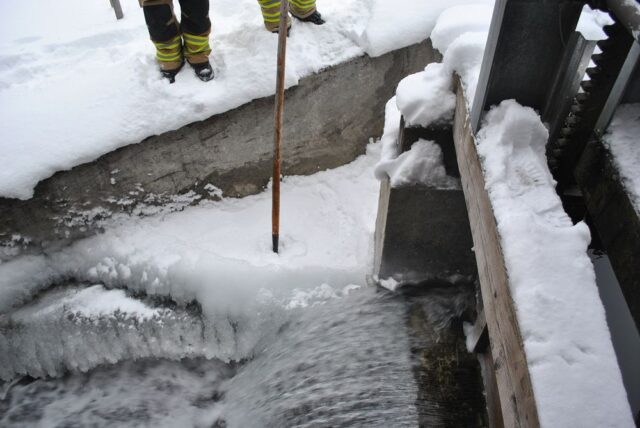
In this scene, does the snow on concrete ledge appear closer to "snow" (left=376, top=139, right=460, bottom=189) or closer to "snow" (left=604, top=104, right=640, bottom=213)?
"snow" (left=604, top=104, right=640, bottom=213)

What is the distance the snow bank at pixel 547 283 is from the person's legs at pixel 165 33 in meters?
2.41

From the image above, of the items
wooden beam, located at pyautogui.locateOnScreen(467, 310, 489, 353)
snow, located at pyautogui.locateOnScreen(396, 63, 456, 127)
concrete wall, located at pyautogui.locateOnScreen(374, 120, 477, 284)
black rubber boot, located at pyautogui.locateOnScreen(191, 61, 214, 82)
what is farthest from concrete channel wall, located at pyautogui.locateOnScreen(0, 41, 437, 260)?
wooden beam, located at pyautogui.locateOnScreen(467, 310, 489, 353)

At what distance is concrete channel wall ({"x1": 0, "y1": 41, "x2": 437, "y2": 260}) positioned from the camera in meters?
3.21

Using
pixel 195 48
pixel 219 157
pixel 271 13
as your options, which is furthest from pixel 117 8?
pixel 219 157

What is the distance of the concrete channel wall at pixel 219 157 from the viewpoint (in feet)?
10.5

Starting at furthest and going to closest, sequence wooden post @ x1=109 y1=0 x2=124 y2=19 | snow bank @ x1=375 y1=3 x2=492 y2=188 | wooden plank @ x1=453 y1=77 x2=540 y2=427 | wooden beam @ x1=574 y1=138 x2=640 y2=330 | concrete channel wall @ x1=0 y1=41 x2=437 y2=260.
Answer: wooden post @ x1=109 y1=0 x2=124 y2=19, concrete channel wall @ x1=0 y1=41 x2=437 y2=260, snow bank @ x1=375 y1=3 x2=492 y2=188, wooden beam @ x1=574 y1=138 x2=640 y2=330, wooden plank @ x1=453 y1=77 x2=540 y2=427

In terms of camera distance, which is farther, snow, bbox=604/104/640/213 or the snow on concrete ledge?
snow, bbox=604/104/640/213

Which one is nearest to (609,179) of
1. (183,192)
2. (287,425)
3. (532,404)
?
(532,404)

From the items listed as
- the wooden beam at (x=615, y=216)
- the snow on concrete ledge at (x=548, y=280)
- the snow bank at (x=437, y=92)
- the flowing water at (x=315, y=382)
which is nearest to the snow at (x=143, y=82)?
the snow bank at (x=437, y=92)

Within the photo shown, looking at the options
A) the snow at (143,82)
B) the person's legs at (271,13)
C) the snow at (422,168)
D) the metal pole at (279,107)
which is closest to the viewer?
the snow at (422,168)

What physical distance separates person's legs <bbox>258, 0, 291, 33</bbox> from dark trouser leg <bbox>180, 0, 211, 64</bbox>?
1.50 feet

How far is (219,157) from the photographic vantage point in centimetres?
359

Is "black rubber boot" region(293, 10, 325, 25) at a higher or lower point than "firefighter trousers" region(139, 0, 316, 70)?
higher

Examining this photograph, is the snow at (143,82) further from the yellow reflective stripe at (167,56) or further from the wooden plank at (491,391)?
the wooden plank at (491,391)
